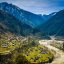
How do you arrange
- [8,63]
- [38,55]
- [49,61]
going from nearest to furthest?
[8,63]
[49,61]
[38,55]

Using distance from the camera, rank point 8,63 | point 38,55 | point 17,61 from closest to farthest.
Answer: point 17,61 < point 8,63 < point 38,55

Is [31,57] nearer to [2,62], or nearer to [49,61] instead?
[49,61]

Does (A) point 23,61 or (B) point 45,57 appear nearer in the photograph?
(A) point 23,61

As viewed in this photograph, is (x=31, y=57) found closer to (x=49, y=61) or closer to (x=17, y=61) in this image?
(x=49, y=61)

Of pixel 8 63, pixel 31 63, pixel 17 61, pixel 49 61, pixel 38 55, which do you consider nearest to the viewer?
pixel 17 61

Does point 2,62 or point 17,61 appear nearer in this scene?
point 17,61

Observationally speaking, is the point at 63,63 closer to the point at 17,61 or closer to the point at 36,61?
the point at 36,61

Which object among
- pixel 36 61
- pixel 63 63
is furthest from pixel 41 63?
pixel 63 63

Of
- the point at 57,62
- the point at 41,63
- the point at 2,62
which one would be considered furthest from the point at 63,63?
the point at 2,62

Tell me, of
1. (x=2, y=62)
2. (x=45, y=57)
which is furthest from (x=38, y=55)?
(x=2, y=62)
